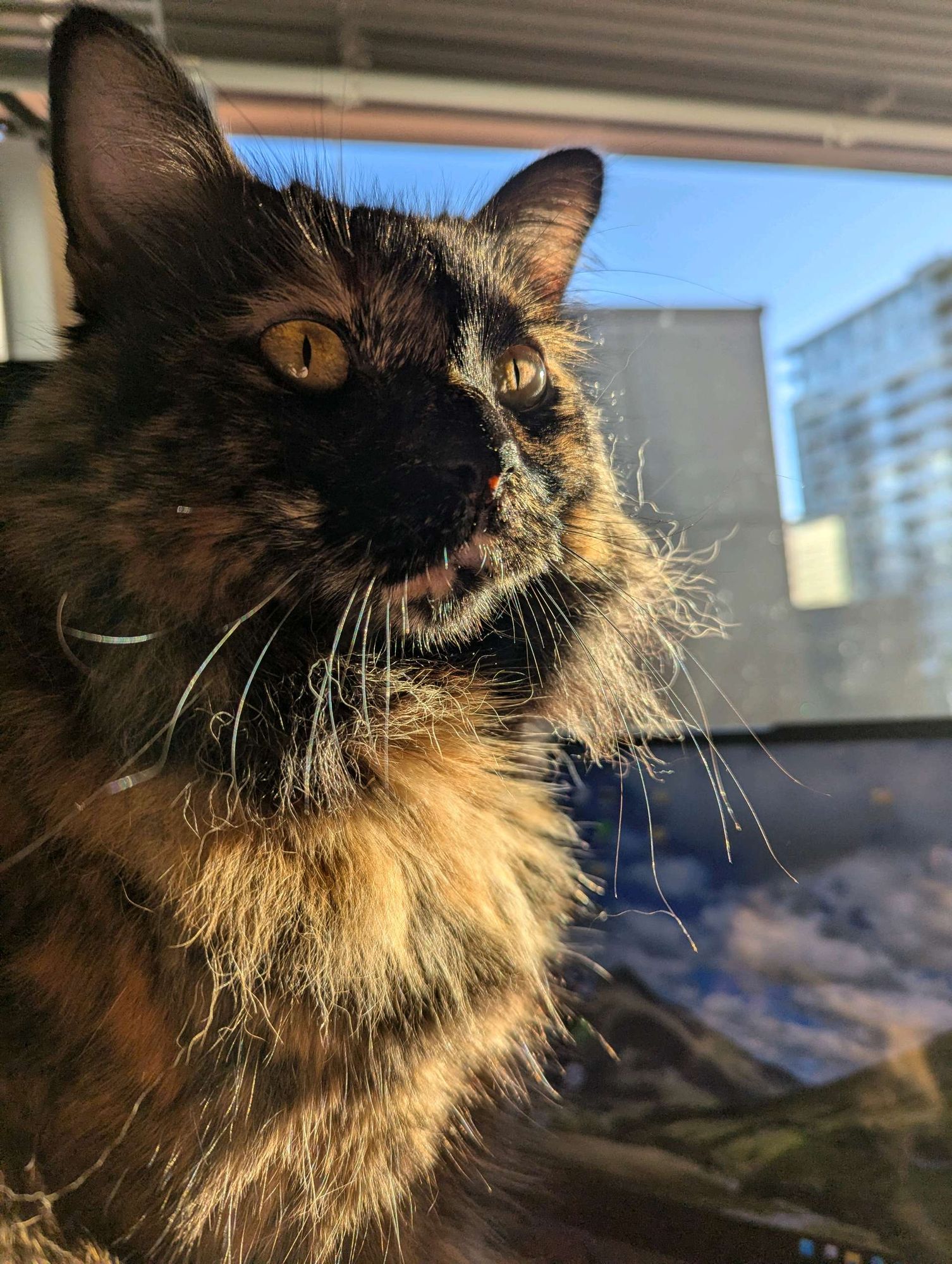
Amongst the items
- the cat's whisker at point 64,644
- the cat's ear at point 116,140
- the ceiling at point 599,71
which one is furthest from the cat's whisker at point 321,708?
the ceiling at point 599,71

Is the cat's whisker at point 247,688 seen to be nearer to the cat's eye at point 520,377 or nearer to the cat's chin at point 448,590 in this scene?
the cat's chin at point 448,590

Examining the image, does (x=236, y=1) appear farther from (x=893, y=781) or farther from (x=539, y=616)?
(x=893, y=781)

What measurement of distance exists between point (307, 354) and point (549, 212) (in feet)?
1.16

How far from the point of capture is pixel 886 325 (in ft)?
3.38

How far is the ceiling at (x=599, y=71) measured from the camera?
Result: 0.63 m

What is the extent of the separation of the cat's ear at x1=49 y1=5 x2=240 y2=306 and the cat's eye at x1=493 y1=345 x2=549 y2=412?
0.23 meters

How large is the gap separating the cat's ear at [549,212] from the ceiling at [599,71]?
13 centimetres

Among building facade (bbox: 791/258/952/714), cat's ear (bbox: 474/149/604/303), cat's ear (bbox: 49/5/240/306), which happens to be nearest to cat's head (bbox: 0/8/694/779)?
cat's ear (bbox: 49/5/240/306)

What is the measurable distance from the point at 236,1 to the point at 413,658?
23.2 inches

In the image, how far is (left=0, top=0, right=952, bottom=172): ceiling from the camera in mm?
627

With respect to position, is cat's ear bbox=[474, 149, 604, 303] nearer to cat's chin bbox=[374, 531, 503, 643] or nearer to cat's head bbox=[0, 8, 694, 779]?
cat's head bbox=[0, 8, 694, 779]

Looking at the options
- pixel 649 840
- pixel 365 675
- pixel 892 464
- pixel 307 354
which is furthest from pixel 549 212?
pixel 892 464

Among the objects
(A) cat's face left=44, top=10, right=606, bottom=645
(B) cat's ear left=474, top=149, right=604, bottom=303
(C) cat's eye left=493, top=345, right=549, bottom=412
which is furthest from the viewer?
(B) cat's ear left=474, top=149, right=604, bottom=303

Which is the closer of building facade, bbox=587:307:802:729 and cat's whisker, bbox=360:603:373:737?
cat's whisker, bbox=360:603:373:737
